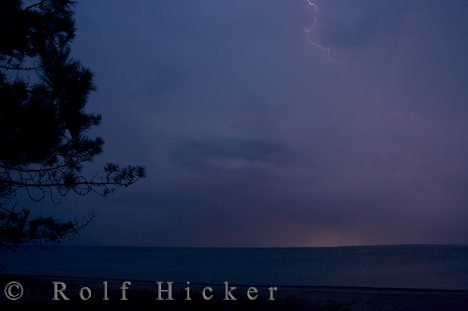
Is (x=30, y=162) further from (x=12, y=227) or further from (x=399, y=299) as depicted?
(x=399, y=299)

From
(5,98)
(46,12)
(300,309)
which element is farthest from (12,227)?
(300,309)

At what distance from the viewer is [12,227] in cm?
709

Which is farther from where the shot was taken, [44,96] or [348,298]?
[348,298]

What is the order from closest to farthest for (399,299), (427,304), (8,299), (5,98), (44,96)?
(5,98) → (44,96) → (8,299) → (427,304) → (399,299)

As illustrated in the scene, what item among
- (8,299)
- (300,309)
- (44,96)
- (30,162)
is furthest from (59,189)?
(300,309)

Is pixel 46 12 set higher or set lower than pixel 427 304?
higher

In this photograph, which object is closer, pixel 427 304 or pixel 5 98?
pixel 5 98

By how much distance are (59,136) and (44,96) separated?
67 cm

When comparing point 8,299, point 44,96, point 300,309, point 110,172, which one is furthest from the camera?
point 300,309

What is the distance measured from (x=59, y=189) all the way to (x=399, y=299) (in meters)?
14.9

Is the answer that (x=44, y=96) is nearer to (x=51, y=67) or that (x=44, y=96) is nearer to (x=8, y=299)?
(x=51, y=67)

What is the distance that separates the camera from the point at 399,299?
58.5ft

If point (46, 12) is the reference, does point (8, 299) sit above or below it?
below

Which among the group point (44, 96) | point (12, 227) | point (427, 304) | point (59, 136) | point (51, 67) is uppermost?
point (51, 67)
